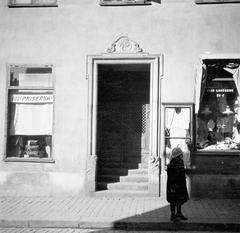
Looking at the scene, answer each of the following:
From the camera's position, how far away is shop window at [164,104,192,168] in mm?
11852

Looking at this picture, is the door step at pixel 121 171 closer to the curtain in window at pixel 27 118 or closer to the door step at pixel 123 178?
the door step at pixel 123 178

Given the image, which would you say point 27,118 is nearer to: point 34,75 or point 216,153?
point 34,75

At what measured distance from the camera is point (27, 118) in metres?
12.5

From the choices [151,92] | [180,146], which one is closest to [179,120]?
[180,146]

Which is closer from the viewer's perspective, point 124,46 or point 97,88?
point 124,46

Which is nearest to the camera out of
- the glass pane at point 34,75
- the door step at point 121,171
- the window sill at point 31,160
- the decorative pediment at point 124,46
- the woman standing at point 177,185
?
the woman standing at point 177,185

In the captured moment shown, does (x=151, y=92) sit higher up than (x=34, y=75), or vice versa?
(x=34, y=75)

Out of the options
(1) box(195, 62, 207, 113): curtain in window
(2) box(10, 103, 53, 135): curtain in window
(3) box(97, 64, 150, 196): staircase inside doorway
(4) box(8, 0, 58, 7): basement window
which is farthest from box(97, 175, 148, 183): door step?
(4) box(8, 0, 58, 7): basement window

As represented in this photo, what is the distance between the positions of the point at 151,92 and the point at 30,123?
3.54m

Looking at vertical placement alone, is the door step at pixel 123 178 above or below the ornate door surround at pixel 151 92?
below

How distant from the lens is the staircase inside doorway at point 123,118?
1344 cm

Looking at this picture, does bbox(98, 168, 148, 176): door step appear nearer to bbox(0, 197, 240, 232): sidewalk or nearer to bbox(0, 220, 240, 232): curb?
bbox(0, 197, 240, 232): sidewalk

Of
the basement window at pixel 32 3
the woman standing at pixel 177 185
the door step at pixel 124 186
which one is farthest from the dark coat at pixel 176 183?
the basement window at pixel 32 3

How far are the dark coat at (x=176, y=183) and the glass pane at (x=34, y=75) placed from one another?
4793mm
